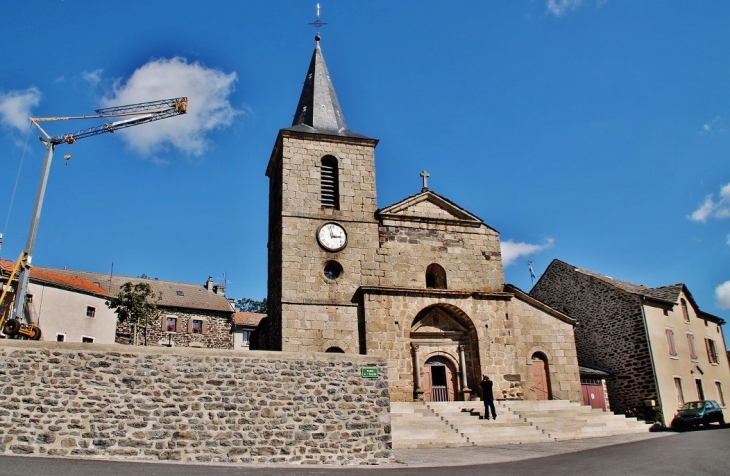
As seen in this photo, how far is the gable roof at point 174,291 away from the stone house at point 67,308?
524cm

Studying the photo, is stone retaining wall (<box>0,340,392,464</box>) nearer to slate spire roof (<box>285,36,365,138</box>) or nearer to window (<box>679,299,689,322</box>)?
slate spire roof (<box>285,36,365,138</box>)

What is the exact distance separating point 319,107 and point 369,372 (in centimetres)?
1409

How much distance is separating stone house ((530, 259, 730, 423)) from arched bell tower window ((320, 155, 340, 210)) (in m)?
13.5

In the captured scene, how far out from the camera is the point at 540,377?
67.3 feet

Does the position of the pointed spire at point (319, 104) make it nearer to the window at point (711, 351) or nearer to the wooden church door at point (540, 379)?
the wooden church door at point (540, 379)

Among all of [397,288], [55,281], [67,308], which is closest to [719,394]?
[397,288]

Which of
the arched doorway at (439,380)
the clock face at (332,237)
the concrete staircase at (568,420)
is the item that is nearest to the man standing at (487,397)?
the concrete staircase at (568,420)

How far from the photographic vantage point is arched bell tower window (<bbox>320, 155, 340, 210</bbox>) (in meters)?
20.9

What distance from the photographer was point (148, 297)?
3641cm

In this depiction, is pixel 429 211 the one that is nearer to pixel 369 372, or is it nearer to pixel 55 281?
pixel 369 372

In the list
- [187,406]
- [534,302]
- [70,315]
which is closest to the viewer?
[187,406]

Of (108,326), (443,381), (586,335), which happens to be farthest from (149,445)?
(108,326)

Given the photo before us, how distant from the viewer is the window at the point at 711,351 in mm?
28372

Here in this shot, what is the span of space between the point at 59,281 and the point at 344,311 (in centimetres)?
1811
